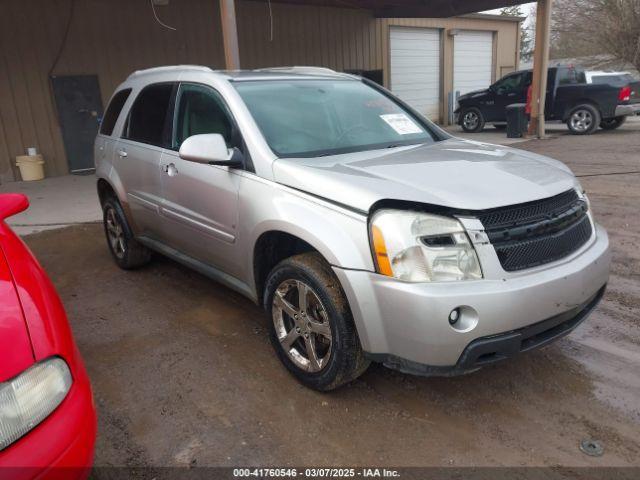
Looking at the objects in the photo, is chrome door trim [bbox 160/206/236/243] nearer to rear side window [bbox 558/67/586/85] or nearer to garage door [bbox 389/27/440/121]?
rear side window [bbox 558/67/586/85]

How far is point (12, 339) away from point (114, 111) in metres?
3.75

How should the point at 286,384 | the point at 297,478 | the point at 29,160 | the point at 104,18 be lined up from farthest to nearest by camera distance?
the point at 104,18, the point at 29,160, the point at 286,384, the point at 297,478

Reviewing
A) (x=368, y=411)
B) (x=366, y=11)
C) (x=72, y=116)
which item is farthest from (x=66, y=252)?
(x=366, y=11)

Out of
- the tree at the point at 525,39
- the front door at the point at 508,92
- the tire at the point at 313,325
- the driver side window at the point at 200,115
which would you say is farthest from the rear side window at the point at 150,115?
the tree at the point at 525,39

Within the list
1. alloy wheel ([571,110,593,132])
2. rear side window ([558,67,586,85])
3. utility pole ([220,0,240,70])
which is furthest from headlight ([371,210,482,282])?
rear side window ([558,67,586,85])

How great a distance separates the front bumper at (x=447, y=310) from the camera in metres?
2.28

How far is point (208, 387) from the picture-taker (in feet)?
9.96

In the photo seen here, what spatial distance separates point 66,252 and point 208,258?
3.00 metres

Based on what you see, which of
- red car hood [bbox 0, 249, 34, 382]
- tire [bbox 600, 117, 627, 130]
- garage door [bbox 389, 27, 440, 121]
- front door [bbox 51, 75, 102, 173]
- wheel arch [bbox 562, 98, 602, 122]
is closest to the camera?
red car hood [bbox 0, 249, 34, 382]

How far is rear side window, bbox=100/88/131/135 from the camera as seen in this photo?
15.8 ft

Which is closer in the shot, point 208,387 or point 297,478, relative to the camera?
point 297,478

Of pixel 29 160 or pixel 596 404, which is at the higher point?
pixel 29 160

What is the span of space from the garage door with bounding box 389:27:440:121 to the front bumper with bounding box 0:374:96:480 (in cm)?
1700

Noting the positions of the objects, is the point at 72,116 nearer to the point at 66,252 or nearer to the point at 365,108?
the point at 66,252
